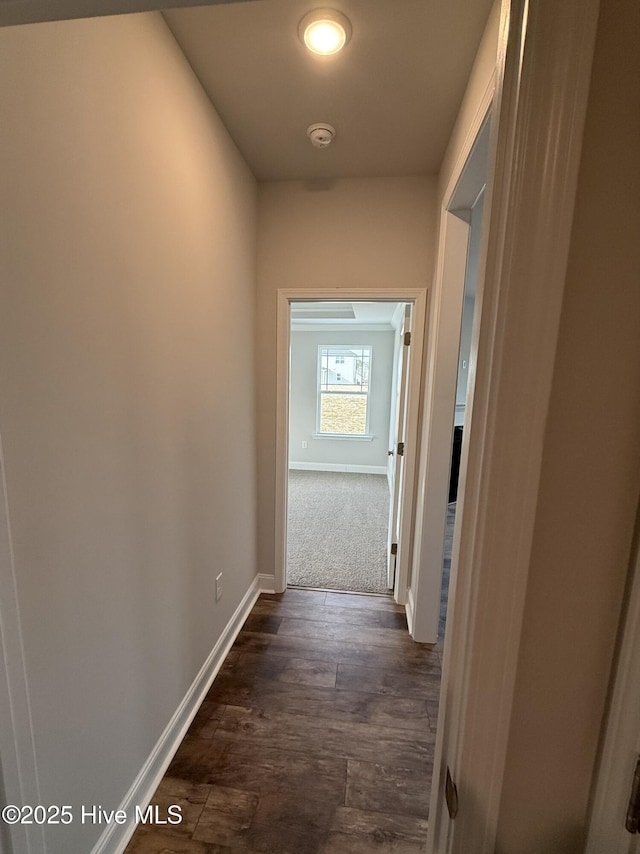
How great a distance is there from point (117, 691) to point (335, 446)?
5102mm

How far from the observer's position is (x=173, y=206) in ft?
4.51

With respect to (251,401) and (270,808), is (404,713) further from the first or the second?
(251,401)

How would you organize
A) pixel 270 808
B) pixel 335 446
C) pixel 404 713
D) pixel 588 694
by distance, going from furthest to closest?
pixel 335 446 < pixel 404 713 < pixel 270 808 < pixel 588 694

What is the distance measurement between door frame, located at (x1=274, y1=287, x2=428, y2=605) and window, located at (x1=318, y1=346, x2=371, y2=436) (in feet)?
11.7

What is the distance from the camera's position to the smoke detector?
1.74m

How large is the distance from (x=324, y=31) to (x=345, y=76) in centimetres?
24

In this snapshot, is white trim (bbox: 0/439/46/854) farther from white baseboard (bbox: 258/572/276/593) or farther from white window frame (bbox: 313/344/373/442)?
white window frame (bbox: 313/344/373/442)

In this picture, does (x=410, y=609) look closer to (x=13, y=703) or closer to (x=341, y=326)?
(x=13, y=703)

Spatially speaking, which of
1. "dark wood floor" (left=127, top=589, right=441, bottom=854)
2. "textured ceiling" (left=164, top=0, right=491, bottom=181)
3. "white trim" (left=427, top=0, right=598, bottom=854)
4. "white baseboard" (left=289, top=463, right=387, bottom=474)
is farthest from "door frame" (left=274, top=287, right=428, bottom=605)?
"white baseboard" (left=289, top=463, right=387, bottom=474)

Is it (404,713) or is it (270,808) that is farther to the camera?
(404,713)

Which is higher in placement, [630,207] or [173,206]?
[173,206]

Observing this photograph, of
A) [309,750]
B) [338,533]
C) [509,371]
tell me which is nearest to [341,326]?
[338,533]

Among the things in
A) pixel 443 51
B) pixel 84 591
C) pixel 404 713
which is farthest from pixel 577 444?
pixel 404 713

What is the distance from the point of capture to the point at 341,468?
6164 mm
